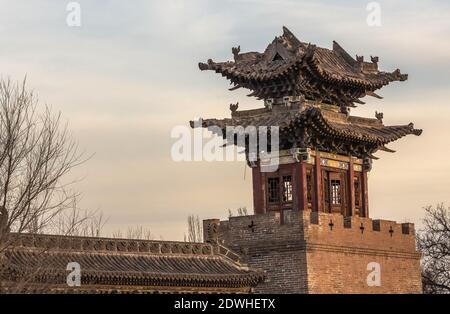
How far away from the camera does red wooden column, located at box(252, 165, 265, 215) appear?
44.2m

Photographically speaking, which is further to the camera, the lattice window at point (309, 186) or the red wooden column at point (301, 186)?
the lattice window at point (309, 186)

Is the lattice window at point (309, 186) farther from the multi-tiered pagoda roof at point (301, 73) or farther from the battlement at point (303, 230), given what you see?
the multi-tiered pagoda roof at point (301, 73)

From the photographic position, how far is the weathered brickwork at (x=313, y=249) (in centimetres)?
4194

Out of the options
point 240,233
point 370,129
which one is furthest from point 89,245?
point 370,129

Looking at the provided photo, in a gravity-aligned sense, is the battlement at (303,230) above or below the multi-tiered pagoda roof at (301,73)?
below

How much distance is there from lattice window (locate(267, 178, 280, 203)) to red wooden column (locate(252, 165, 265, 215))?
0.83ft

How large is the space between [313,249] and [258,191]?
325 cm

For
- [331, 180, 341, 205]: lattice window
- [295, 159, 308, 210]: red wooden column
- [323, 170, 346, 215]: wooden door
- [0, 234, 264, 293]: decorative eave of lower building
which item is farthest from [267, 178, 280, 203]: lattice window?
[0, 234, 264, 293]: decorative eave of lower building

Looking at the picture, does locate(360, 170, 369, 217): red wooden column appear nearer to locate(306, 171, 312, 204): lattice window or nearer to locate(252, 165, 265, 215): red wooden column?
locate(306, 171, 312, 204): lattice window

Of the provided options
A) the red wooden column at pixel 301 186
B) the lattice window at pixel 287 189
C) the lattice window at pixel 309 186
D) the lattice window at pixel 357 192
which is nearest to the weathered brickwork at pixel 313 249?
the red wooden column at pixel 301 186

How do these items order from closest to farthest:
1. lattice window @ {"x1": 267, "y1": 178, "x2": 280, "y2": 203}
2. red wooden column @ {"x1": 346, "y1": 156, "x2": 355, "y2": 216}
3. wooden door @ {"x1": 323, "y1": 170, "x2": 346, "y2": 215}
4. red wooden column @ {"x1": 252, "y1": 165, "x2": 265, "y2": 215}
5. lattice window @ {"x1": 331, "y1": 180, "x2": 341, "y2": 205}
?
lattice window @ {"x1": 267, "y1": 178, "x2": 280, "y2": 203} < red wooden column @ {"x1": 252, "y1": 165, "x2": 265, "y2": 215} < wooden door @ {"x1": 323, "y1": 170, "x2": 346, "y2": 215} < lattice window @ {"x1": 331, "y1": 180, "x2": 341, "y2": 205} < red wooden column @ {"x1": 346, "y1": 156, "x2": 355, "y2": 216}

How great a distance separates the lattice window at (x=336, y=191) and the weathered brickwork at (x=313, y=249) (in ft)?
4.16

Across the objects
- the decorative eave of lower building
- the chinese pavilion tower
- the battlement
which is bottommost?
the decorative eave of lower building
